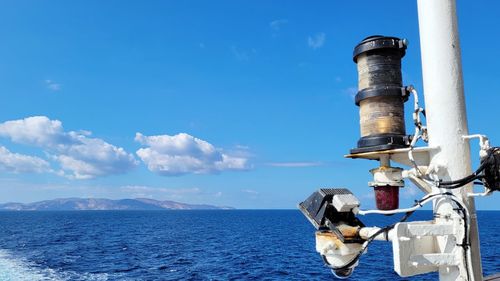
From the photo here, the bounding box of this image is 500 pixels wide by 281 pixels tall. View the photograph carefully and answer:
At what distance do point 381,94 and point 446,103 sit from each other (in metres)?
0.69

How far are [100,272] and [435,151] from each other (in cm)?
3967

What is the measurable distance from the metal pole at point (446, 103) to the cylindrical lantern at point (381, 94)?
32cm

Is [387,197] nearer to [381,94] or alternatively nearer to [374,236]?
[374,236]

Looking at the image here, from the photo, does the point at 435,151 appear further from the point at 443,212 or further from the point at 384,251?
the point at 384,251

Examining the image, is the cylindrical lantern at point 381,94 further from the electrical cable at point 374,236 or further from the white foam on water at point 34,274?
the white foam on water at point 34,274

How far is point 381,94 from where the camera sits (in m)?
4.61

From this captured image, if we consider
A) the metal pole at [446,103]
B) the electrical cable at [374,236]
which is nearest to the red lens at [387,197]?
the electrical cable at [374,236]

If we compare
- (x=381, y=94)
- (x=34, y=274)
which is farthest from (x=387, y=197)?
(x=34, y=274)

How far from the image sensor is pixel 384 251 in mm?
52312

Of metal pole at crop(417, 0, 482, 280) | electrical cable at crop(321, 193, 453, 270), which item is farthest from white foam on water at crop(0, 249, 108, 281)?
metal pole at crop(417, 0, 482, 280)

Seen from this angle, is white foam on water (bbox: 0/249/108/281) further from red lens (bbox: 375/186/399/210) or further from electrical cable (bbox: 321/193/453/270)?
red lens (bbox: 375/186/399/210)

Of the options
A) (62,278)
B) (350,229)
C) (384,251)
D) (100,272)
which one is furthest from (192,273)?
(350,229)

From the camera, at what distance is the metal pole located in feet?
13.5

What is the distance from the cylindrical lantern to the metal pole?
316mm
